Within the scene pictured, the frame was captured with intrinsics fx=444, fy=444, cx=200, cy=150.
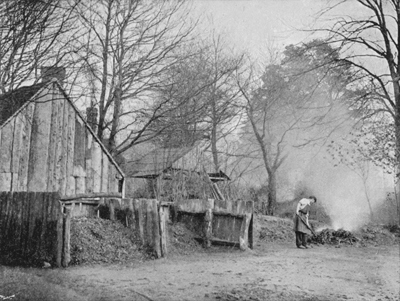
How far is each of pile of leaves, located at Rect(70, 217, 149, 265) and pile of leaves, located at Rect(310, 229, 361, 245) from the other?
353 inches

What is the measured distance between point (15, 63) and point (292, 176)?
36.5 meters

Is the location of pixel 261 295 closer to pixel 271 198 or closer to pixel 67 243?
pixel 67 243

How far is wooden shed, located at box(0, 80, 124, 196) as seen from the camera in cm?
1312

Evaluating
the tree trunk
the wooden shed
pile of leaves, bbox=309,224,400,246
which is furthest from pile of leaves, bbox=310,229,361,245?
the tree trunk

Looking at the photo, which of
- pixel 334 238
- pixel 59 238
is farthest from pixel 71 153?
pixel 334 238

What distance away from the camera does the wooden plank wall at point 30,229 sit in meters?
10.2

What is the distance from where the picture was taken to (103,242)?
11086 millimetres

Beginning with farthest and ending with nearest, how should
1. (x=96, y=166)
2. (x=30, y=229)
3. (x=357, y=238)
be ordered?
(x=357, y=238) < (x=96, y=166) < (x=30, y=229)

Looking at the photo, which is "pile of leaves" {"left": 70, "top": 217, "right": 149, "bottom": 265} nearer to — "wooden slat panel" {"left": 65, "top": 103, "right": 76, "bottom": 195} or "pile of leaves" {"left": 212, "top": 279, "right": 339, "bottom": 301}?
"wooden slat panel" {"left": 65, "top": 103, "right": 76, "bottom": 195}

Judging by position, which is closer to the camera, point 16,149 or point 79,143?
point 16,149

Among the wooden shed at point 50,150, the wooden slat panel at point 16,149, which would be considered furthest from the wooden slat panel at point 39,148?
the wooden slat panel at point 16,149

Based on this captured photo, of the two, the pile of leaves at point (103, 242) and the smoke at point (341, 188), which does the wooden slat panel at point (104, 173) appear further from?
the smoke at point (341, 188)

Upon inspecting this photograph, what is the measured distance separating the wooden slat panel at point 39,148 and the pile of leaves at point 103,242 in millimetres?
2994

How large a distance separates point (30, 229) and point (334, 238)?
12.1 m
